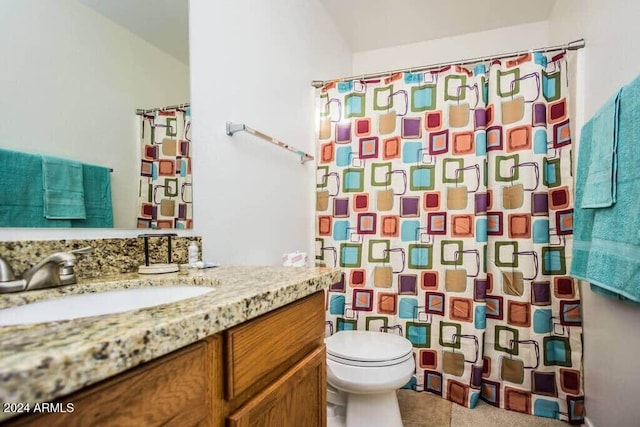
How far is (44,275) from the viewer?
70cm

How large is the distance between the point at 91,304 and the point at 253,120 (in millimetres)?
1013

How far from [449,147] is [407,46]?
123 cm

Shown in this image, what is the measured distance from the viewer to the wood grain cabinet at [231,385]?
0.38 m

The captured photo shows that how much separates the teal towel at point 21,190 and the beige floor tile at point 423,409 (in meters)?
1.72

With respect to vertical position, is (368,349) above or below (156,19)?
below

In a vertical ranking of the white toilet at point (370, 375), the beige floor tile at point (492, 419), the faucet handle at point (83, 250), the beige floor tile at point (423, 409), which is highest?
the faucet handle at point (83, 250)

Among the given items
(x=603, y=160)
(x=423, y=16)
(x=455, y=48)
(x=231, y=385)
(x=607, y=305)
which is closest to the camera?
(x=231, y=385)

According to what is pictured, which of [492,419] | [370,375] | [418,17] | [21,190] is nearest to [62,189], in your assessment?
[21,190]

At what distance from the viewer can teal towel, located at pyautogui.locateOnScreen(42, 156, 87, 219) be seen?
779 millimetres

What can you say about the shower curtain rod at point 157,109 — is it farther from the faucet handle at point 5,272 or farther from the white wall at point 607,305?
the white wall at point 607,305

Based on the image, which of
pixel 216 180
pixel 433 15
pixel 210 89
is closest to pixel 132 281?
pixel 216 180

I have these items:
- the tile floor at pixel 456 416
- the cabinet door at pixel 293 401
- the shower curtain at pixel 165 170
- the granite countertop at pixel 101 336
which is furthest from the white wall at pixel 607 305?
the shower curtain at pixel 165 170

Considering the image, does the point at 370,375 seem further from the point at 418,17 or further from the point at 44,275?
the point at 418,17

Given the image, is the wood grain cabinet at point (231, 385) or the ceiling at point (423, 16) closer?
the wood grain cabinet at point (231, 385)
